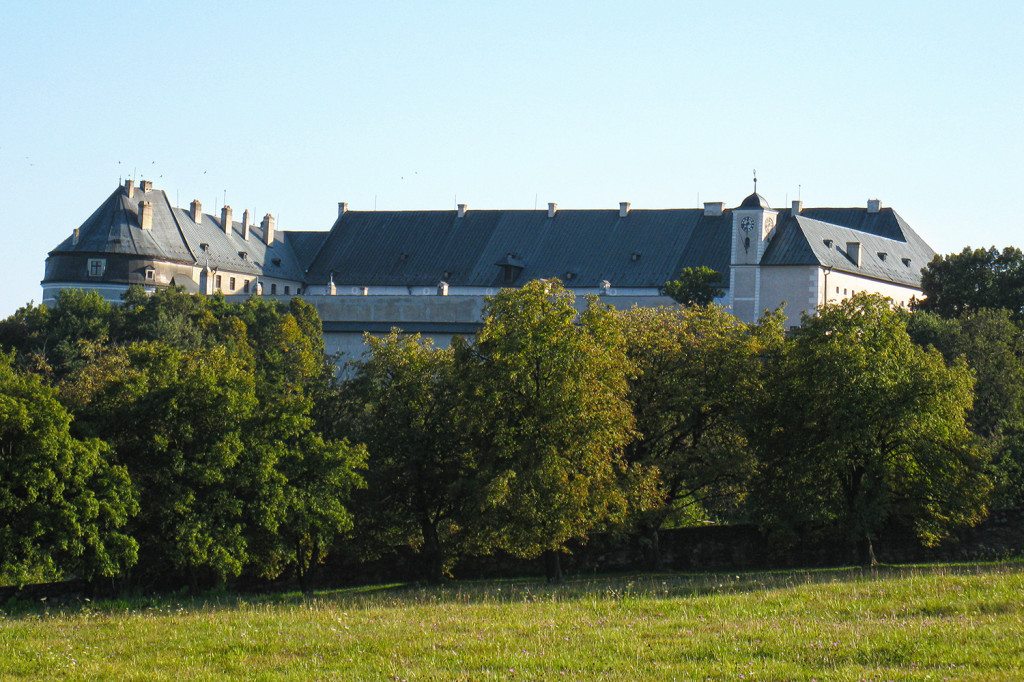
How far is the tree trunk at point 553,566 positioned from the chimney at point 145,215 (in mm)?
66592

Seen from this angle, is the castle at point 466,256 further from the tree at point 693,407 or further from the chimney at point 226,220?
the tree at point 693,407

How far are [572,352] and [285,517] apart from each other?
7.07 metres

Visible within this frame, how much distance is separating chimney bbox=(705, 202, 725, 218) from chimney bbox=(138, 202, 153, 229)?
3388 cm

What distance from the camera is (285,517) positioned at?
116 feet

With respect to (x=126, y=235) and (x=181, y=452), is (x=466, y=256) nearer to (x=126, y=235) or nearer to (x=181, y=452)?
(x=126, y=235)

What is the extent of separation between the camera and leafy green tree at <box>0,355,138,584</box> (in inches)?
1236

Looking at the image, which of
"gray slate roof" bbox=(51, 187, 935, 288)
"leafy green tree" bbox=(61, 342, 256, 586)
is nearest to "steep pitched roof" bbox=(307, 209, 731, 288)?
"gray slate roof" bbox=(51, 187, 935, 288)

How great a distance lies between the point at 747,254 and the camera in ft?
279

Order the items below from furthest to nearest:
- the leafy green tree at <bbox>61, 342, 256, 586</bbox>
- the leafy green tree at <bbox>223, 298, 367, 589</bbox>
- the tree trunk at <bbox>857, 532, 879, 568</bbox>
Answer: the tree trunk at <bbox>857, 532, 879, 568</bbox>, the leafy green tree at <bbox>223, 298, 367, 589</bbox>, the leafy green tree at <bbox>61, 342, 256, 586</bbox>

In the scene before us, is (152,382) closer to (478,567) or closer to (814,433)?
(478,567)

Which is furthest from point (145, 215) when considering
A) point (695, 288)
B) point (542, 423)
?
point (542, 423)

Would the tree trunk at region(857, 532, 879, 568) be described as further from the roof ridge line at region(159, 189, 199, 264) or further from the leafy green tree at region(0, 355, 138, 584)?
the roof ridge line at region(159, 189, 199, 264)

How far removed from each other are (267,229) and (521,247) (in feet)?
60.1

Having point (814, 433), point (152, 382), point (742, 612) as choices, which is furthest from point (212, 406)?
point (742, 612)
